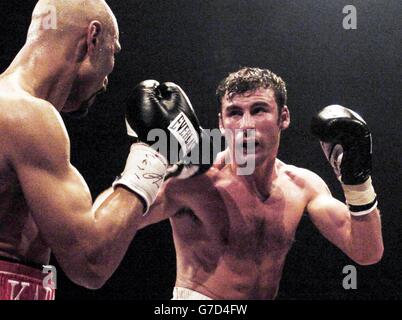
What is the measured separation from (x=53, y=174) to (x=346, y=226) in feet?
4.22

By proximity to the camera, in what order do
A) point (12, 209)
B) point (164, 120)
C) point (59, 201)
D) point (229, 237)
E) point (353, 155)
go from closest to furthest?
point (59, 201) → point (12, 209) → point (164, 120) → point (353, 155) → point (229, 237)

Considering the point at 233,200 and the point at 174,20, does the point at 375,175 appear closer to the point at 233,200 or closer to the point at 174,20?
the point at 174,20

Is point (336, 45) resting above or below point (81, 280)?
above

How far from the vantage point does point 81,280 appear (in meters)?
1.34

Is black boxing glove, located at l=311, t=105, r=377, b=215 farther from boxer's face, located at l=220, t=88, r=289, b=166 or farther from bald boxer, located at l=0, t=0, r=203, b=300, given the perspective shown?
bald boxer, located at l=0, t=0, r=203, b=300

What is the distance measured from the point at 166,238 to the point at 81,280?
2.61m

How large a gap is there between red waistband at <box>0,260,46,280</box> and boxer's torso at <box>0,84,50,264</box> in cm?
2

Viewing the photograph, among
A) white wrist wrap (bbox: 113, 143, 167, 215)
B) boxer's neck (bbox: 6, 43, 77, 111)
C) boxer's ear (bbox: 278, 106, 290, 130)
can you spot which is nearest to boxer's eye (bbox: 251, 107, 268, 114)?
boxer's ear (bbox: 278, 106, 290, 130)

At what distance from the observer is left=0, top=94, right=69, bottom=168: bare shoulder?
4.28ft

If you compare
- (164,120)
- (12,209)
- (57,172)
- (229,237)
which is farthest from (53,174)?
(229,237)

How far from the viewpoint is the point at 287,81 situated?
4.02m

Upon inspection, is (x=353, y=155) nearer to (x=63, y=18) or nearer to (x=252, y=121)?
(x=252, y=121)

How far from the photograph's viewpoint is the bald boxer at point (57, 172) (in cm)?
130

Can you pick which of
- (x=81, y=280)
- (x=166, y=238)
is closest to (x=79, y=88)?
(x=81, y=280)
